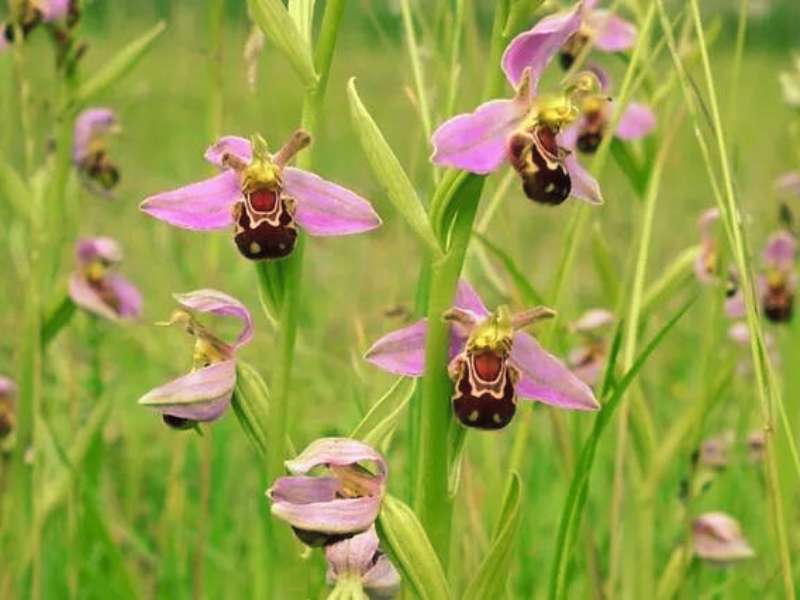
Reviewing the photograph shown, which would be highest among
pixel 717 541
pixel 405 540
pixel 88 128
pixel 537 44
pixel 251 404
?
pixel 88 128

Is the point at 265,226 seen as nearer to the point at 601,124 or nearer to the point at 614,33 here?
the point at 601,124

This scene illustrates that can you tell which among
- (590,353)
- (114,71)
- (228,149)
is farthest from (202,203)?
(590,353)

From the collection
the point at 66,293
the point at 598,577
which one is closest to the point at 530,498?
the point at 598,577

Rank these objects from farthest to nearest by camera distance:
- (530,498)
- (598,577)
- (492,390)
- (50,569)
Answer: (530,498) → (50,569) → (598,577) → (492,390)

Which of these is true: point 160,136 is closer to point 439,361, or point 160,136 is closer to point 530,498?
point 530,498

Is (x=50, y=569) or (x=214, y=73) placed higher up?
(x=214, y=73)

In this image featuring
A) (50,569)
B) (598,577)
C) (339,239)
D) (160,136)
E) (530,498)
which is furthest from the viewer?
(160,136)

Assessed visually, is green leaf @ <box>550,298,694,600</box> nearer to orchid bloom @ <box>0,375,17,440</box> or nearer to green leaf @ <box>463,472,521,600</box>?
green leaf @ <box>463,472,521,600</box>
